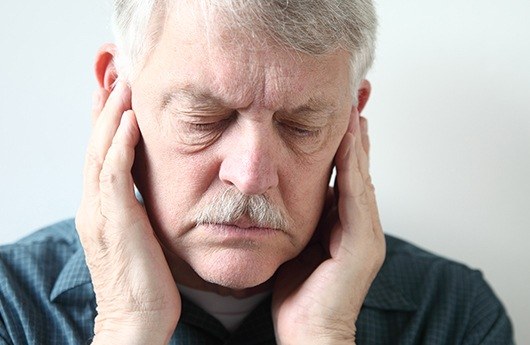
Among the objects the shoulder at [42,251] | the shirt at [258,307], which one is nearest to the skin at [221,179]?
the shirt at [258,307]

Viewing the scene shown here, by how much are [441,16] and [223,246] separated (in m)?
0.96

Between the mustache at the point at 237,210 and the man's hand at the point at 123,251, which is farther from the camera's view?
the man's hand at the point at 123,251

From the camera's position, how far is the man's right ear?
1.74 m

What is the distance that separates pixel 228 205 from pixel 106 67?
474 mm

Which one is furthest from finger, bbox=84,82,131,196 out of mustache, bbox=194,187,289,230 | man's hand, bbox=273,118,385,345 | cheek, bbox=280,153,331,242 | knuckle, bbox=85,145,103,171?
man's hand, bbox=273,118,385,345

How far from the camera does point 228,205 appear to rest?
5.07ft

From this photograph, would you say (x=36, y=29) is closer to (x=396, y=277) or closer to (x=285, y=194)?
(x=285, y=194)

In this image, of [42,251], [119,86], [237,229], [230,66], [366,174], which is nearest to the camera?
[230,66]

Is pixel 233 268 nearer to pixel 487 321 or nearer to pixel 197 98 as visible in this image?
pixel 197 98

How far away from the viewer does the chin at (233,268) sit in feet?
5.22

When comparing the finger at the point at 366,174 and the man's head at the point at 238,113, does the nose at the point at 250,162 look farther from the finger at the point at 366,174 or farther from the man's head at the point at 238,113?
the finger at the point at 366,174

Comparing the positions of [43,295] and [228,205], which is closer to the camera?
[228,205]

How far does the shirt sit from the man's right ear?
1.41 ft

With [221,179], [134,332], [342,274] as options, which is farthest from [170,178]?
[342,274]
